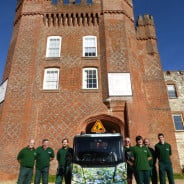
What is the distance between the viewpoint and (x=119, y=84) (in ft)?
45.6

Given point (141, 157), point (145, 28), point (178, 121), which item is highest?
point (145, 28)

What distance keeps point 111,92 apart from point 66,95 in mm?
3303

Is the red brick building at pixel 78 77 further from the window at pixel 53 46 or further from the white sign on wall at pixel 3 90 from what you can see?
the white sign on wall at pixel 3 90

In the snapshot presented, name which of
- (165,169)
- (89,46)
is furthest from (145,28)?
(165,169)

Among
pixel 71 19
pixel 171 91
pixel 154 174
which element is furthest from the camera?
pixel 171 91

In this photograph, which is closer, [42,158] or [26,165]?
[26,165]

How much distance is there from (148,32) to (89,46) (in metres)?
6.23

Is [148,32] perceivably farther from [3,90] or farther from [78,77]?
[3,90]

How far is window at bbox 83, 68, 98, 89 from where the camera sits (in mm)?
14656

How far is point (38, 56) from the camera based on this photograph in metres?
15.4

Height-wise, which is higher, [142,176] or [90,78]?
[90,78]

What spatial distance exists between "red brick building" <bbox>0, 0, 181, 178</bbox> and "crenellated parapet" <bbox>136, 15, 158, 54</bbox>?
0.30ft

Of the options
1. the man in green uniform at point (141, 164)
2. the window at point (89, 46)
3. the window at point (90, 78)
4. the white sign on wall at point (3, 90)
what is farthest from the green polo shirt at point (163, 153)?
the white sign on wall at point (3, 90)

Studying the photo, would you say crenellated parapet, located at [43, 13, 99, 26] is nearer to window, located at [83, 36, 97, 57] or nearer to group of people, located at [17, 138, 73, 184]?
window, located at [83, 36, 97, 57]
